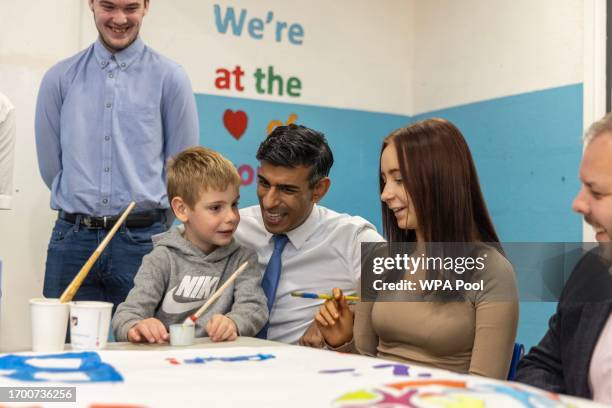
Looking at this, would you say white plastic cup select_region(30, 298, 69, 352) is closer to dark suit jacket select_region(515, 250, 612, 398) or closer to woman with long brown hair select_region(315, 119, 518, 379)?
woman with long brown hair select_region(315, 119, 518, 379)

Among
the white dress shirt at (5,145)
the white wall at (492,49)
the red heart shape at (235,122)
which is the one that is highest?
Answer: the white wall at (492,49)

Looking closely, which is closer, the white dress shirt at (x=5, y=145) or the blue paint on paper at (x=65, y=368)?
the blue paint on paper at (x=65, y=368)

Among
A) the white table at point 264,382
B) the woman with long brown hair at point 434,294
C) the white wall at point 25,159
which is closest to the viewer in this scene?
the white table at point 264,382

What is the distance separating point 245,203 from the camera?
3549 mm

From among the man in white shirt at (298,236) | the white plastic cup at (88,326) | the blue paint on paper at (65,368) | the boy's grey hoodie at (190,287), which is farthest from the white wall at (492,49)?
the blue paint on paper at (65,368)

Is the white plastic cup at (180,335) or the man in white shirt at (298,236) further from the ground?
the man in white shirt at (298,236)

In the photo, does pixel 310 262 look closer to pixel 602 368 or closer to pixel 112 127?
A: pixel 112 127

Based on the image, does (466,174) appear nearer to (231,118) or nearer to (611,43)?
(611,43)

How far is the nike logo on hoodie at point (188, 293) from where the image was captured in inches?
65.5

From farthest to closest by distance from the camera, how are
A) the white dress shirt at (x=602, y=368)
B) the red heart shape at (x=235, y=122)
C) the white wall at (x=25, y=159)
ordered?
the red heart shape at (x=235, y=122)
the white wall at (x=25, y=159)
the white dress shirt at (x=602, y=368)

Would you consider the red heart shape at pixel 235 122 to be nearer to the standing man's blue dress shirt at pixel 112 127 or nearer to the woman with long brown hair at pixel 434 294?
the standing man's blue dress shirt at pixel 112 127

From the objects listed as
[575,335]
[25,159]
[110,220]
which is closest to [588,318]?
[575,335]

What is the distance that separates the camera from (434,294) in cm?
156

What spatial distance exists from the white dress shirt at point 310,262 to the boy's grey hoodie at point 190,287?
229mm
